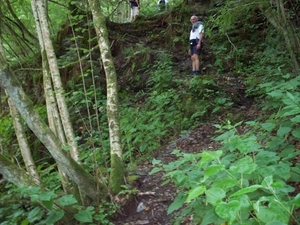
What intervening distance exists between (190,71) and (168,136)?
3161 mm

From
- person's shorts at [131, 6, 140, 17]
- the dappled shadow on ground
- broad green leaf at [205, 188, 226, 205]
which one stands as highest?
person's shorts at [131, 6, 140, 17]

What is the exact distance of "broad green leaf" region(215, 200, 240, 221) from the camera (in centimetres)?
146

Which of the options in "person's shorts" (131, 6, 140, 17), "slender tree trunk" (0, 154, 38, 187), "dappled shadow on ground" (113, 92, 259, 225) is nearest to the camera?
"slender tree trunk" (0, 154, 38, 187)

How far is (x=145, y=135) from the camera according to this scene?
22.9ft

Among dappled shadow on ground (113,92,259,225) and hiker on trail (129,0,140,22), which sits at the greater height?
hiker on trail (129,0,140,22)

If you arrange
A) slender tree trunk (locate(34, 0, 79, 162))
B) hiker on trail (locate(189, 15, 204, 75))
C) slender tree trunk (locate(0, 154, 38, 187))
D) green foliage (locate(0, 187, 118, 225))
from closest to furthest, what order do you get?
green foliage (locate(0, 187, 118, 225)), slender tree trunk (locate(0, 154, 38, 187)), slender tree trunk (locate(34, 0, 79, 162)), hiker on trail (locate(189, 15, 204, 75))

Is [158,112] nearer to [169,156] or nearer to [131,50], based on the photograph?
[169,156]

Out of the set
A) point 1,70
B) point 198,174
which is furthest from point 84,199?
point 198,174

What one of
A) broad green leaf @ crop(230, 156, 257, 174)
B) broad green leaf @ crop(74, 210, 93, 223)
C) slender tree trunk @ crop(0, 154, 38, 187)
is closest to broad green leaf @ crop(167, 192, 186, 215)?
broad green leaf @ crop(230, 156, 257, 174)

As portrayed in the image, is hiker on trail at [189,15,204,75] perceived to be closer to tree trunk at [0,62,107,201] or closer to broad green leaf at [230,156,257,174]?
tree trunk at [0,62,107,201]

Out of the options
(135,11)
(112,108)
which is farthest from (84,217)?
(135,11)

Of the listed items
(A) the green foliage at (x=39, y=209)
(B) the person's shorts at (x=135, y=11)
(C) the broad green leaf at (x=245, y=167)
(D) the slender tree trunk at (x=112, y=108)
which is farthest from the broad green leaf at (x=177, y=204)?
(B) the person's shorts at (x=135, y=11)

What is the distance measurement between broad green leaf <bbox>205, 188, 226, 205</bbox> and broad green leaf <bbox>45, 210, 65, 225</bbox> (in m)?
2.16

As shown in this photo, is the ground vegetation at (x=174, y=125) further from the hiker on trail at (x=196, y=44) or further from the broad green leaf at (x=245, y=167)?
the hiker on trail at (x=196, y=44)
